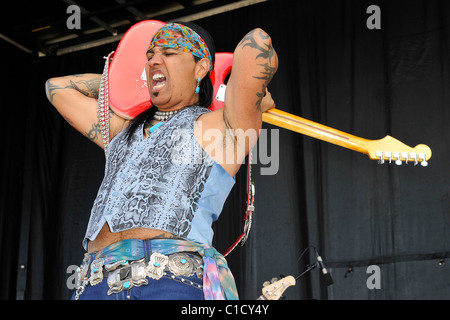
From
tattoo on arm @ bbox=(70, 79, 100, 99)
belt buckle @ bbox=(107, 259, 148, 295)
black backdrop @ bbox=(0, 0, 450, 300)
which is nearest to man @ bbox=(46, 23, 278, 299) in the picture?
belt buckle @ bbox=(107, 259, 148, 295)

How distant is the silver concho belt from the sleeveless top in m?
0.06

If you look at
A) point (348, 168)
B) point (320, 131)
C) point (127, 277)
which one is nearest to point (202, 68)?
point (127, 277)

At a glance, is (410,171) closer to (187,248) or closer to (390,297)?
(390,297)

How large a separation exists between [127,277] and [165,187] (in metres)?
0.24

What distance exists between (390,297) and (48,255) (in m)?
2.79

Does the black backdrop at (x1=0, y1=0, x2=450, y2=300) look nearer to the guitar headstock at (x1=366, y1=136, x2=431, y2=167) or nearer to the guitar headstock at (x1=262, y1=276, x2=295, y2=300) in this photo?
the guitar headstock at (x1=262, y1=276, x2=295, y2=300)

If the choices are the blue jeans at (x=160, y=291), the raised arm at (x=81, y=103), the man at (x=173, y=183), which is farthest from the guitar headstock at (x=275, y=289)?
the blue jeans at (x=160, y=291)

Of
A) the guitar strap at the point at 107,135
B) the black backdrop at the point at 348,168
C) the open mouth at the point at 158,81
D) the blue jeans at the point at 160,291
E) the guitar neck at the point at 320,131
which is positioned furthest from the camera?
the black backdrop at the point at 348,168

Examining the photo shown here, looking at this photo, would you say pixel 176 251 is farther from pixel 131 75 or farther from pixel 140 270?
pixel 131 75

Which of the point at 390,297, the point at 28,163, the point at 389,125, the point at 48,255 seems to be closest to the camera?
the point at 390,297

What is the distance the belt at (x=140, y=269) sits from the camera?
1.42 meters

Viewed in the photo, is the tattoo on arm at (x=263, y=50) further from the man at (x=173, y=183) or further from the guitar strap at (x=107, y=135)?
the guitar strap at (x=107, y=135)

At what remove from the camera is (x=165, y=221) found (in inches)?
57.8

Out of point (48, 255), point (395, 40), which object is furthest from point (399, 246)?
point (48, 255)
